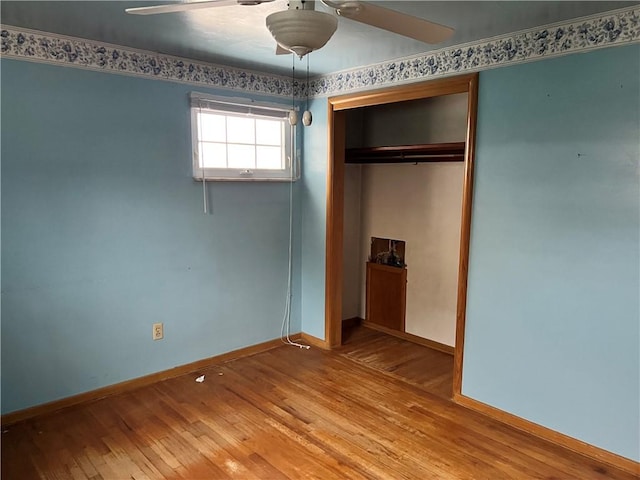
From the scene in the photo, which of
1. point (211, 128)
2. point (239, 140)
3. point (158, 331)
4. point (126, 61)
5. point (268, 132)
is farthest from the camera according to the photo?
point (268, 132)

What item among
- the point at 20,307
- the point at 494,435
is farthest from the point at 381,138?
the point at 20,307

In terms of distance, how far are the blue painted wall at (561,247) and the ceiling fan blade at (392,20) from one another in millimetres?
980

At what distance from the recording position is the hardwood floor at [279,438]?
2322 mm

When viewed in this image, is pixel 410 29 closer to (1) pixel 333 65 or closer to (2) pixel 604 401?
(1) pixel 333 65

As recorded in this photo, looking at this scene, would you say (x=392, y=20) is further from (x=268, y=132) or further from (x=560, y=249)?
(x=268, y=132)

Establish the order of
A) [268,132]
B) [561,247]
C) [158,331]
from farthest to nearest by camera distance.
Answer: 1. [268,132]
2. [158,331]
3. [561,247]

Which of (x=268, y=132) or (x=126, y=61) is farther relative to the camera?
(x=268, y=132)

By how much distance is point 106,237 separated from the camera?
296cm

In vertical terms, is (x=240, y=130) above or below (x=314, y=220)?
above

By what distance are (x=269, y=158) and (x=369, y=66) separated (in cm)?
107

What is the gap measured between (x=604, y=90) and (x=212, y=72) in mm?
2496

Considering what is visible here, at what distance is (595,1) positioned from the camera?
2080mm

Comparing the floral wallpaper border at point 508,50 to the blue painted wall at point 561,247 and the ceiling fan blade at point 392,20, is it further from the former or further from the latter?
the ceiling fan blade at point 392,20

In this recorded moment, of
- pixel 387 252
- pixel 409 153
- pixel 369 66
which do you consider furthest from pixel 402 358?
pixel 369 66
